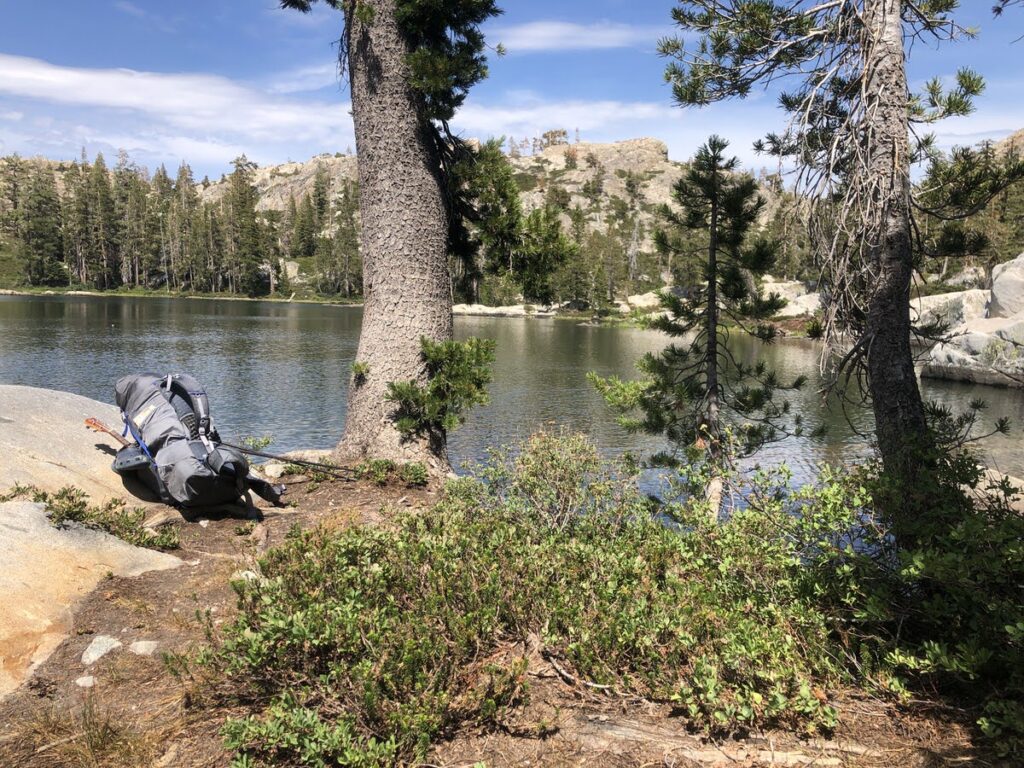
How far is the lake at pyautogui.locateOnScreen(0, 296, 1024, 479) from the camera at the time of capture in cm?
1956

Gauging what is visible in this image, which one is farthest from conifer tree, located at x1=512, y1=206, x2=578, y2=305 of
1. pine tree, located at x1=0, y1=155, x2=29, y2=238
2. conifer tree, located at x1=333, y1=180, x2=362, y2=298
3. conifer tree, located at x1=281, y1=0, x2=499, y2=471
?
pine tree, located at x1=0, y1=155, x2=29, y2=238

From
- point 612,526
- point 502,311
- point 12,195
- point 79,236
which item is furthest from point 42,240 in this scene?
point 612,526

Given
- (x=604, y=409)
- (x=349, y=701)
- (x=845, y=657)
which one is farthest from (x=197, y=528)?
(x=604, y=409)

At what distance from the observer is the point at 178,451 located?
672 cm

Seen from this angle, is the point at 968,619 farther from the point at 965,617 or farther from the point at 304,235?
the point at 304,235

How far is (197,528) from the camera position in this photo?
6.43 m

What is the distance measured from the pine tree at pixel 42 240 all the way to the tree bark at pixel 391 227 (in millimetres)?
126726

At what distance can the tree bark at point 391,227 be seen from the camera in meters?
8.14

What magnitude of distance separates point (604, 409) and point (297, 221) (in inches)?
5115

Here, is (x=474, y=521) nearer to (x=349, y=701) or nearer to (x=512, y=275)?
(x=349, y=701)

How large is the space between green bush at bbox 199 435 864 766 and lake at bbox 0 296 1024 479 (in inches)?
149

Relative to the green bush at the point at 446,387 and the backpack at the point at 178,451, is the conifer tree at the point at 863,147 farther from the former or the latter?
the backpack at the point at 178,451

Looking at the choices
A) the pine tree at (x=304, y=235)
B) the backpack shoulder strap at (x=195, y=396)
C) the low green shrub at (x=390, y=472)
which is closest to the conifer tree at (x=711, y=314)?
the low green shrub at (x=390, y=472)

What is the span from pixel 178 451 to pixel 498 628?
4520 millimetres
